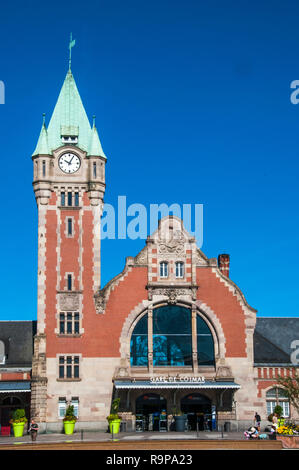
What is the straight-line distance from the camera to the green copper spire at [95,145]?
210ft

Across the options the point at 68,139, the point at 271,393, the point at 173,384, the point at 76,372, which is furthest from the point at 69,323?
the point at 271,393

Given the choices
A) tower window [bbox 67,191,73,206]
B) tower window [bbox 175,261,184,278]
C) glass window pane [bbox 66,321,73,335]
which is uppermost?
tower window [bbox 67,191,73,206]

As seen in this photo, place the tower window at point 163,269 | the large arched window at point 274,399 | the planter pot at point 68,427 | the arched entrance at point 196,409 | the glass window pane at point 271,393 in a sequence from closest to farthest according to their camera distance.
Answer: the planter pot at point 68,427 < the arched entrance at point 196,409 < the large arched window at point 274,399 < the glass window pane at point 271,393 < the tower window at point 163,269

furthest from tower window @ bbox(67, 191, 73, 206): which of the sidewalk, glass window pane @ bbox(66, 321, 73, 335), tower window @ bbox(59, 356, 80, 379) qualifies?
the sidewalk

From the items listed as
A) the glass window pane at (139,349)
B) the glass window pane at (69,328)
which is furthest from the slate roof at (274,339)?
the glass window pane at (69,328)

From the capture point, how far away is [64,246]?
62438 millimetres

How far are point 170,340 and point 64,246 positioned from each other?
10899 mm

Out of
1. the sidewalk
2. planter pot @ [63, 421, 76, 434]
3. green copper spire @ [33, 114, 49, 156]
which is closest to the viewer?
the sidewalk

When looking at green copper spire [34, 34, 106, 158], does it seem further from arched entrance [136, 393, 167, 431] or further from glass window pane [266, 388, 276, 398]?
glass window pane [266, 388, 276, 398]

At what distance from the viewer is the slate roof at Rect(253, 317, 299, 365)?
207 feet

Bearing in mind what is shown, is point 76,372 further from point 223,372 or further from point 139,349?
point 223,372

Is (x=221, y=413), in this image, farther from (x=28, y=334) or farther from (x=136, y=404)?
(x=28, y=334)

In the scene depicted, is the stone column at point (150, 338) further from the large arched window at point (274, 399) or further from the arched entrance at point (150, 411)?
the large arched window at point (274, 399)
